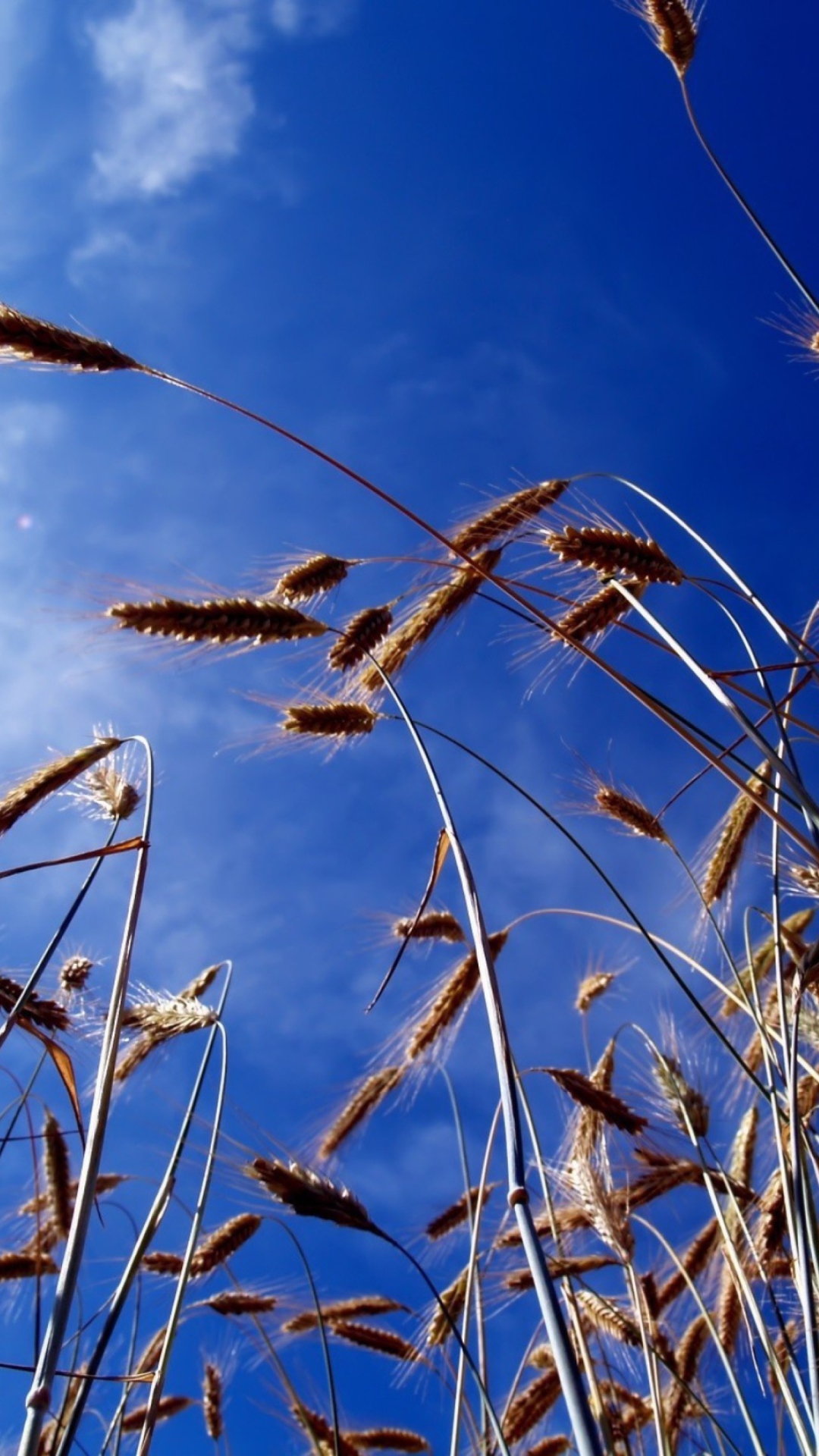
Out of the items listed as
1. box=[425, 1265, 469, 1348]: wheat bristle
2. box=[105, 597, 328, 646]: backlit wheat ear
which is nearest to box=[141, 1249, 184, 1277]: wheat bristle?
box=[425, 1265, 469, 1348]: wheat bristle

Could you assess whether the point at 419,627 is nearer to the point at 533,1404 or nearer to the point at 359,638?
the point at 359,638

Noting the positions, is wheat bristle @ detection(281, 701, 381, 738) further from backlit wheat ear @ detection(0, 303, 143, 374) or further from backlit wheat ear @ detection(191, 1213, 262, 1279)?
backlit wheat ear @ detection(191, 1213, 262, 1279)

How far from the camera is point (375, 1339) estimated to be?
4.40 m

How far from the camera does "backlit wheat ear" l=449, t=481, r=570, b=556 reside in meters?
3.22

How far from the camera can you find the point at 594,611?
10.1ft

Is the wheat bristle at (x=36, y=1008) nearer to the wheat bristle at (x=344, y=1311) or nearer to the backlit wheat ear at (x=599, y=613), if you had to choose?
the backlit wheat ear at (x=599, y=613)

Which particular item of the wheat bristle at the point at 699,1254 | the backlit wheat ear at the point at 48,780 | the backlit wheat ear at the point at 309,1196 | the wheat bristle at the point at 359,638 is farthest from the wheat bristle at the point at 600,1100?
the backlit wheat ear at the point at 48,780

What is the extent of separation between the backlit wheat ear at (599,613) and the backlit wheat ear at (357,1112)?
2455mm

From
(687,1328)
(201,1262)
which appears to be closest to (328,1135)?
(201,1262)

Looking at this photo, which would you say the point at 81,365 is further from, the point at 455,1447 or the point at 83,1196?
→ the point at 455,1447

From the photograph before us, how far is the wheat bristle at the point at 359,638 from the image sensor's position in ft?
10.7

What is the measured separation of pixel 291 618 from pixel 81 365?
906mm

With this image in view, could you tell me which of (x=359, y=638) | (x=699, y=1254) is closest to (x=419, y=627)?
(x=359, y=638)

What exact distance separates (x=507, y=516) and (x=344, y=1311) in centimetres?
393
